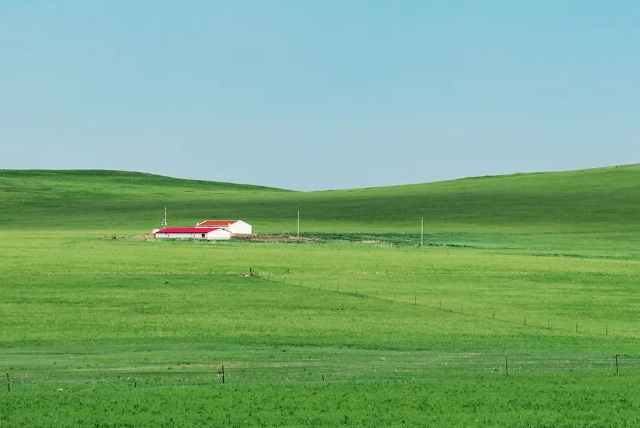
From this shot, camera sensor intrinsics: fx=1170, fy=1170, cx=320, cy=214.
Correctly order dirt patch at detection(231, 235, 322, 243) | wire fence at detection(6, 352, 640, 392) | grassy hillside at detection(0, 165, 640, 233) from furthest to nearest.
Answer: grassy hillside at detection(0, 165, 640, 233), dirt patch at detection(231, 235, 322, 243), wire fence at detection(6, 352, 640, 392)

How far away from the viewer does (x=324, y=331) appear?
4809 cm

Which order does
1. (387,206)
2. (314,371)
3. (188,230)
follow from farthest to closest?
Answer: 1. (387,206)
2. (188,230)
3. (314,371)

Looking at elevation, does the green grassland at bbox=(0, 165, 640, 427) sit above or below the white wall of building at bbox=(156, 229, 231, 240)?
below

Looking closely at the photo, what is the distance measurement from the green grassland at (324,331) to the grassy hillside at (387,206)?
15609 mm

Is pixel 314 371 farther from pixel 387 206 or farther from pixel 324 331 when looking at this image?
pixel 387 206

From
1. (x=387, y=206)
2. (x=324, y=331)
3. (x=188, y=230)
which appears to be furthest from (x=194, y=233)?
(x=324, y=331)

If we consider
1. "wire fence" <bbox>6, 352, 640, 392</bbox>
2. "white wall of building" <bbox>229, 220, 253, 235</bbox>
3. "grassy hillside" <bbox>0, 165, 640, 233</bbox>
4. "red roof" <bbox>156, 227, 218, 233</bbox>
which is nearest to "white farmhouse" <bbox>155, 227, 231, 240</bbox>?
"red roof" <bbox>156, 227, 218, 233</bbox>

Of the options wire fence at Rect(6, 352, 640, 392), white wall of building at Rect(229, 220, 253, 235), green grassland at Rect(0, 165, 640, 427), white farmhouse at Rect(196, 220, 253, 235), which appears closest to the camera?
green grassland at Rect(0, 165, 640, 427)

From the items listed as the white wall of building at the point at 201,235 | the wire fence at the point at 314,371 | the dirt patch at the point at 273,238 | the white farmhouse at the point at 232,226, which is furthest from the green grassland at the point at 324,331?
the white farmhouse at the point at 232,226

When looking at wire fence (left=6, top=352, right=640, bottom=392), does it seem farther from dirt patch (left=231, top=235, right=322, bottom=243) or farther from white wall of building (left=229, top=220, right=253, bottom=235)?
white wall of building (left=229, top=220, right=253, bottom=235)

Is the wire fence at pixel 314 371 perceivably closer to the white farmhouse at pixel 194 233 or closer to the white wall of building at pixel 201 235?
the white wall of building at pixel 201 235

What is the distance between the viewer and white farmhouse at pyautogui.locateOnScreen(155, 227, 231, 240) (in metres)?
116

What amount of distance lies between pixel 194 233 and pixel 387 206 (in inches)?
1833

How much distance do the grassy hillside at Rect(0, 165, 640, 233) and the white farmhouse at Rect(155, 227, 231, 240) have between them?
15656 mm
